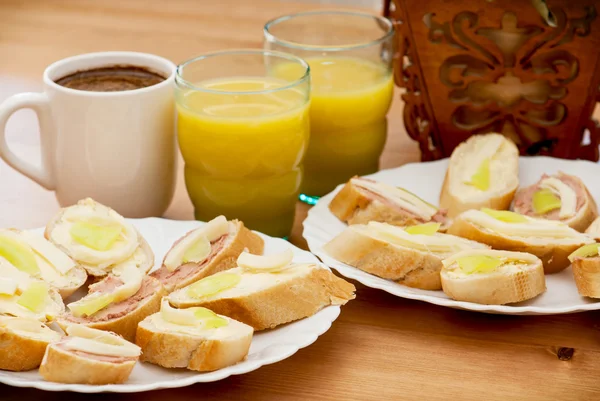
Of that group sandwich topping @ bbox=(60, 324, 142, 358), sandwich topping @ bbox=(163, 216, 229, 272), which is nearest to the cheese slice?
sandwich topping @ bbox=(163, 216, 229, 272)

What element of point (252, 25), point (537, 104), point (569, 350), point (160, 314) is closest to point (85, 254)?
point (160, 314)

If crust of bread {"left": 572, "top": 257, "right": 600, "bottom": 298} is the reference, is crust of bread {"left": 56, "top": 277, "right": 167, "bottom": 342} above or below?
below

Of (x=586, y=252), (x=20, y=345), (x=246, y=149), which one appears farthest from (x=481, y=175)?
(x=20, y=345)

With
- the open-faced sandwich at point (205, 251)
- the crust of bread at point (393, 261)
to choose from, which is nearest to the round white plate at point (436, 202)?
the crust of bread at point (393, 261)

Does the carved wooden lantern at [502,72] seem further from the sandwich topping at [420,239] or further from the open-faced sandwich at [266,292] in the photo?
the open-faced sandwich at [266,292]

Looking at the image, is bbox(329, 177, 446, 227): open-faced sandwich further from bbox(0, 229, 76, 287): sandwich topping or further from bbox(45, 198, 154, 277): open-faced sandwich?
bbox(0, 229, 76, 287): sandwich topping

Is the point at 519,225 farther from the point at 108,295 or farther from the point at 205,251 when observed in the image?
the point at 108,295
